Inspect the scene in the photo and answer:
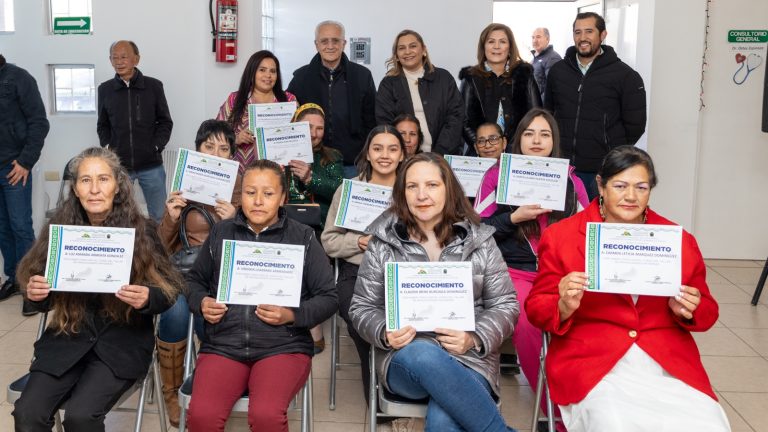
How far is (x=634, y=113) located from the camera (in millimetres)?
5137

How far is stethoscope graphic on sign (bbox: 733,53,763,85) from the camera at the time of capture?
6461 mm

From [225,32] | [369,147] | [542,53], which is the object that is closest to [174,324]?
[369,147]

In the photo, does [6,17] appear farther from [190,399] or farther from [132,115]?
[190,399]

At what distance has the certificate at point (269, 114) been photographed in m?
4.53

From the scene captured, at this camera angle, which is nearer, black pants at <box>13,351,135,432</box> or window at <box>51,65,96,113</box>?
black pants at <box>13,351,135,432</box>

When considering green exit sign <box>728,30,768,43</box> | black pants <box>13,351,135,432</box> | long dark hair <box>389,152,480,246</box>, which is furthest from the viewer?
green exit sign <box>728,30,768,43</box>

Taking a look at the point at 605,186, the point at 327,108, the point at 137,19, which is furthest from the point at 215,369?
the point at 137,19

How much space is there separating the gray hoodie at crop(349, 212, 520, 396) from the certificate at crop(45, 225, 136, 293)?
34.1 inches

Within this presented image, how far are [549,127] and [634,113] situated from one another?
1.54 m

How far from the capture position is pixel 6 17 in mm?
6785

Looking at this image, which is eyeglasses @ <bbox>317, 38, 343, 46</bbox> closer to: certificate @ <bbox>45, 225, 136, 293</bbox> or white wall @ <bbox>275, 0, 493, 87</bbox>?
white wall @ <bbox>275, 0, 493, 87</bbox>

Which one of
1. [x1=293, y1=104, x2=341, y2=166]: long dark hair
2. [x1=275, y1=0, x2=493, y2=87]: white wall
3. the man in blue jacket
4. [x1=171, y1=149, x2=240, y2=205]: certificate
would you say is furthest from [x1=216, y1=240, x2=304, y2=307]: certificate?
[x1=275, y1=0, x2=493, y2=87]: white wall

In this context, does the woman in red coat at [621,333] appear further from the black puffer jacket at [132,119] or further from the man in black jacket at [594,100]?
the black puffer jacket at [132,119]

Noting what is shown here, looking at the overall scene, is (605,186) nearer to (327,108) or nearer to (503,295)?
(503,295)
